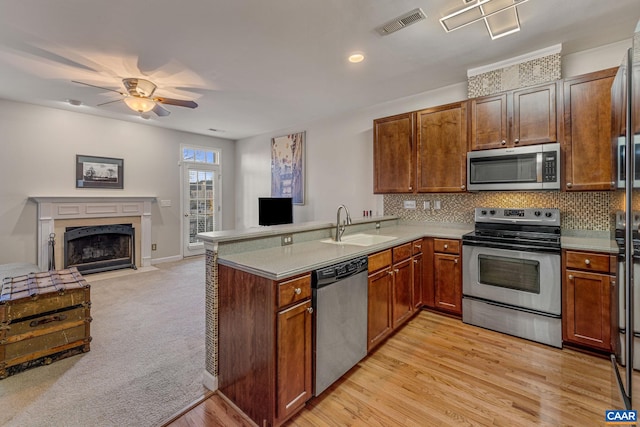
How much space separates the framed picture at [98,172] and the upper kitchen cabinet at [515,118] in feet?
19.5

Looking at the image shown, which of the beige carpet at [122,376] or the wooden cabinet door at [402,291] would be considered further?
the wooden cabinet door at [402,291]

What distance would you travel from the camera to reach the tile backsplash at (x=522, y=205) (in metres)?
2.77

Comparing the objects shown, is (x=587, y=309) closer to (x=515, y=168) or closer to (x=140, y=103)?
(x=515, y=168)

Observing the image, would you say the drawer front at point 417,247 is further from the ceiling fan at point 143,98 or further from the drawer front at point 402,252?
the ceiling fan at point 143,98

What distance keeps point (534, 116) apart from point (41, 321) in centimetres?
476

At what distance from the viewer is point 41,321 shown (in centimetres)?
228

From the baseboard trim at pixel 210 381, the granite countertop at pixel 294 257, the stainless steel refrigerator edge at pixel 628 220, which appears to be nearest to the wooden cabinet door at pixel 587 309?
the stainless steel refrigerator edge at pixel 628 220

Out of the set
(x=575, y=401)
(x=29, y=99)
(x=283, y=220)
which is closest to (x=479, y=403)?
(x=575, y=401)

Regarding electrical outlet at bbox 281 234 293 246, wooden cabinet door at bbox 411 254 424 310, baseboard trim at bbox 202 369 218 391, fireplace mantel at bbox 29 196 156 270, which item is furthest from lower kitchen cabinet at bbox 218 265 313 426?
fireplace mantel at bbox 29 196 156 270

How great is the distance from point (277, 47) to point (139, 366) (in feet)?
10.1

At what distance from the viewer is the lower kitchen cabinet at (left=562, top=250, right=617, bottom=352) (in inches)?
90.0

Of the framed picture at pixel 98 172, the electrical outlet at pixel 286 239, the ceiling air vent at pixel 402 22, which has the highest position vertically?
the ceiling air vent at pixel 402 22

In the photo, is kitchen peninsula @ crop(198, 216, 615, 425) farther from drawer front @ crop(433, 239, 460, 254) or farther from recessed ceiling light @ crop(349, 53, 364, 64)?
recessed ceiling light @ crop(349, 53, 364, 64)

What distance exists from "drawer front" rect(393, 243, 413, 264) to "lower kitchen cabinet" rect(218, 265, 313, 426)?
123 centimetres
